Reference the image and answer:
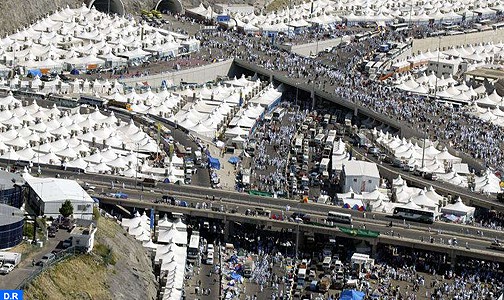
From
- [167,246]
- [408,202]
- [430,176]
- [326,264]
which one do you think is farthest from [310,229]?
[430,176]

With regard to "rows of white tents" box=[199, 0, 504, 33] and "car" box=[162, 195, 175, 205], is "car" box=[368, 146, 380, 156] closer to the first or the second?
"car" box=[162, 195, 175, 205]

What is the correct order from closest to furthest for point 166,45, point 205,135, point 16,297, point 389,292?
point 16,297
point 389,292
point 205,135
point 166,45

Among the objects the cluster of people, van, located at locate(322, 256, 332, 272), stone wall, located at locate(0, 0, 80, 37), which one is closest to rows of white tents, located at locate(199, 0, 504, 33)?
stone wall, located at locate(0, 0, 80, 37)

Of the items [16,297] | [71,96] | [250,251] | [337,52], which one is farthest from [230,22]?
[16,297]

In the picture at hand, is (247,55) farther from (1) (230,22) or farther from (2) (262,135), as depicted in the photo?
(2) (262,135)

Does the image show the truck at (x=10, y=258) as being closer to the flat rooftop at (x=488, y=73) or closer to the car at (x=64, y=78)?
the car at (x=64, y=78)

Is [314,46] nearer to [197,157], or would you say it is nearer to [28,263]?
[197,157]
